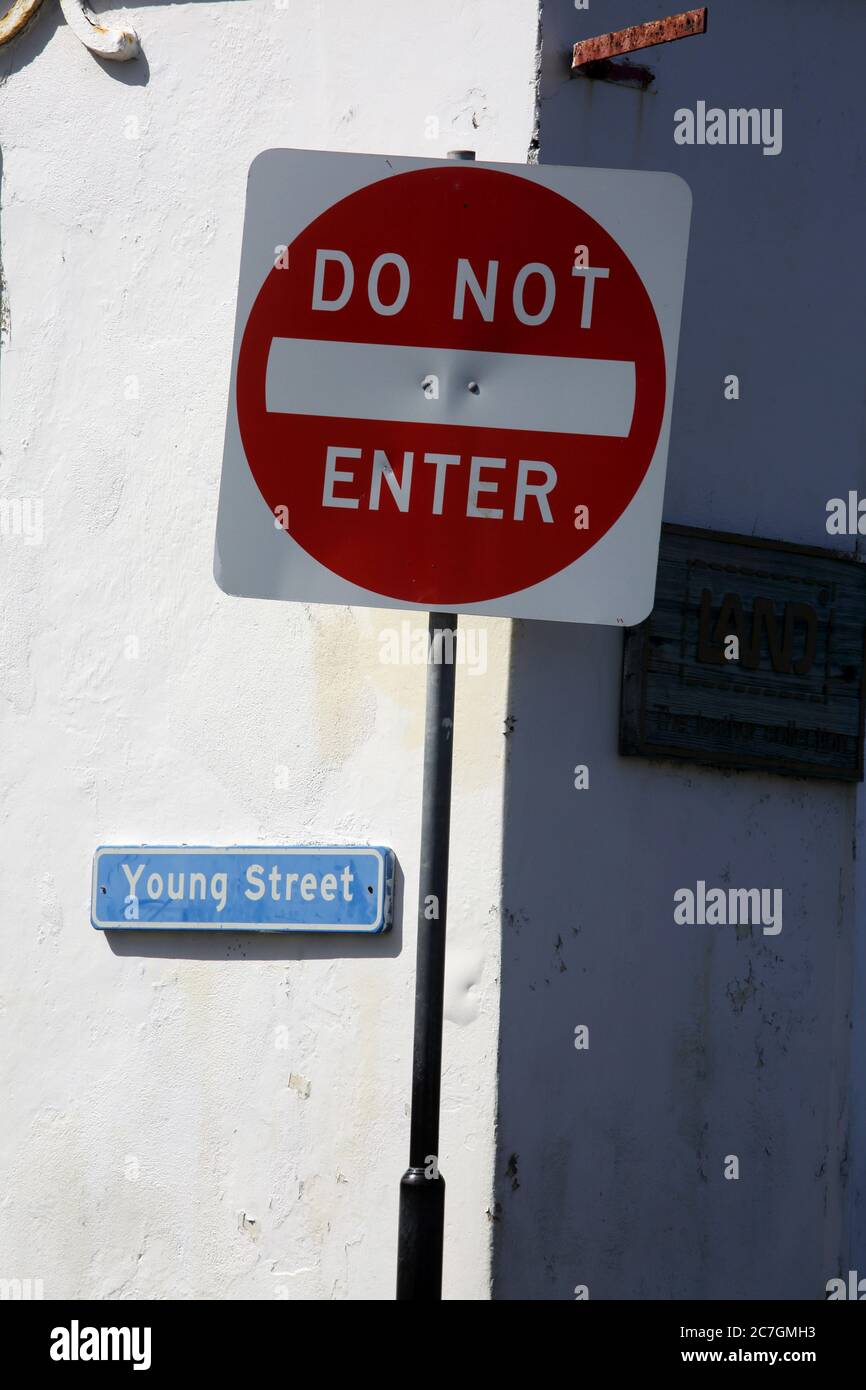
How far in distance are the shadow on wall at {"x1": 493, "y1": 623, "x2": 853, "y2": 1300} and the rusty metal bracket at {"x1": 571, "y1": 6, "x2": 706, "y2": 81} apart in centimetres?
129

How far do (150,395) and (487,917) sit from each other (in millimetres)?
1579

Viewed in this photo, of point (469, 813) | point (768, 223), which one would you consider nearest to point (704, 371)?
point (768, 223)

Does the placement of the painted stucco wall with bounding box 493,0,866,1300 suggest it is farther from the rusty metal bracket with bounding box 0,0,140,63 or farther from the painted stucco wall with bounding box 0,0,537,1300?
the rusty metal bracket with bounding box 0,0,140,63

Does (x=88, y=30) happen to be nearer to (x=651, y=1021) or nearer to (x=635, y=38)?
(x=635, y=38)

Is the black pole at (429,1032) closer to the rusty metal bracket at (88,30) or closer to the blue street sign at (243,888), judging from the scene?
the blue street sign at (243,888)

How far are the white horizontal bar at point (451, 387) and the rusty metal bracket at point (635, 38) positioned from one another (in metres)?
1.08

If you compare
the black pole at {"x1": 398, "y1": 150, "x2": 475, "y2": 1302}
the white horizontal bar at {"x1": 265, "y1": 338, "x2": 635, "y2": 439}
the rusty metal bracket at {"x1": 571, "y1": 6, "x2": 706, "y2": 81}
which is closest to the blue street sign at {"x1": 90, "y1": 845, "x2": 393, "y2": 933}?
the black pole at {"x1": 398, "y1": 150, "x2": 475, "y2": 1302}

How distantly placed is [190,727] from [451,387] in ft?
4.83

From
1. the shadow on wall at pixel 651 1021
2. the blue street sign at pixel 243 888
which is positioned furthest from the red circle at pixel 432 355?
the blue street sign at pixel 243 888

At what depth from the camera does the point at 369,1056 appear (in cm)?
380

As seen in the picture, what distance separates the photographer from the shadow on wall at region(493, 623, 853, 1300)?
3705 millimetres

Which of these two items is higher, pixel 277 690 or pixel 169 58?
pixel 169 58
